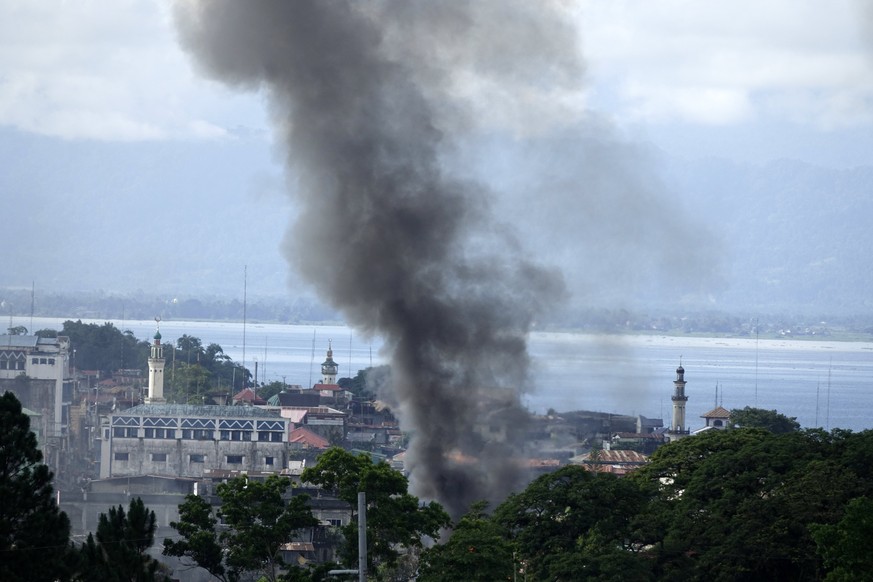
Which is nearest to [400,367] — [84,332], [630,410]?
[84,332]

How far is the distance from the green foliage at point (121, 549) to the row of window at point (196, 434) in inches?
2082

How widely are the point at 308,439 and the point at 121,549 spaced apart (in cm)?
6140

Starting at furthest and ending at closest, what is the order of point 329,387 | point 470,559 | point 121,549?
point 329,387 → point 470,559 → point 121,549

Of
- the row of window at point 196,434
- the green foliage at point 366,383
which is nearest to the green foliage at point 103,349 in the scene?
the green foliage at point 366,383

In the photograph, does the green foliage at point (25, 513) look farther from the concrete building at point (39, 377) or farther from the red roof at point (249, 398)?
the red roof at point (249, 398)

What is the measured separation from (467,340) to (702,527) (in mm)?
19180

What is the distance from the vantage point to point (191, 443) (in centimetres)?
8350

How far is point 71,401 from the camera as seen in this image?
102562mm

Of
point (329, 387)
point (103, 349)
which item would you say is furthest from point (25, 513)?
point (103, 349)

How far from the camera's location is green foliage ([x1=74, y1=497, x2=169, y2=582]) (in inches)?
1090

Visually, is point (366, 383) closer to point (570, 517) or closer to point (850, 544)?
point (570, 517)

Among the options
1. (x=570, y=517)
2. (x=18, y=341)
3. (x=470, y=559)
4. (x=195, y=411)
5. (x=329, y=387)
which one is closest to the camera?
(x=470, y=559)

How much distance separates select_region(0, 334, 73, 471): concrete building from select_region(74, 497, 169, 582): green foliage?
63636 mm

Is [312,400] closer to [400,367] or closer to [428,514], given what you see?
[400,367]
